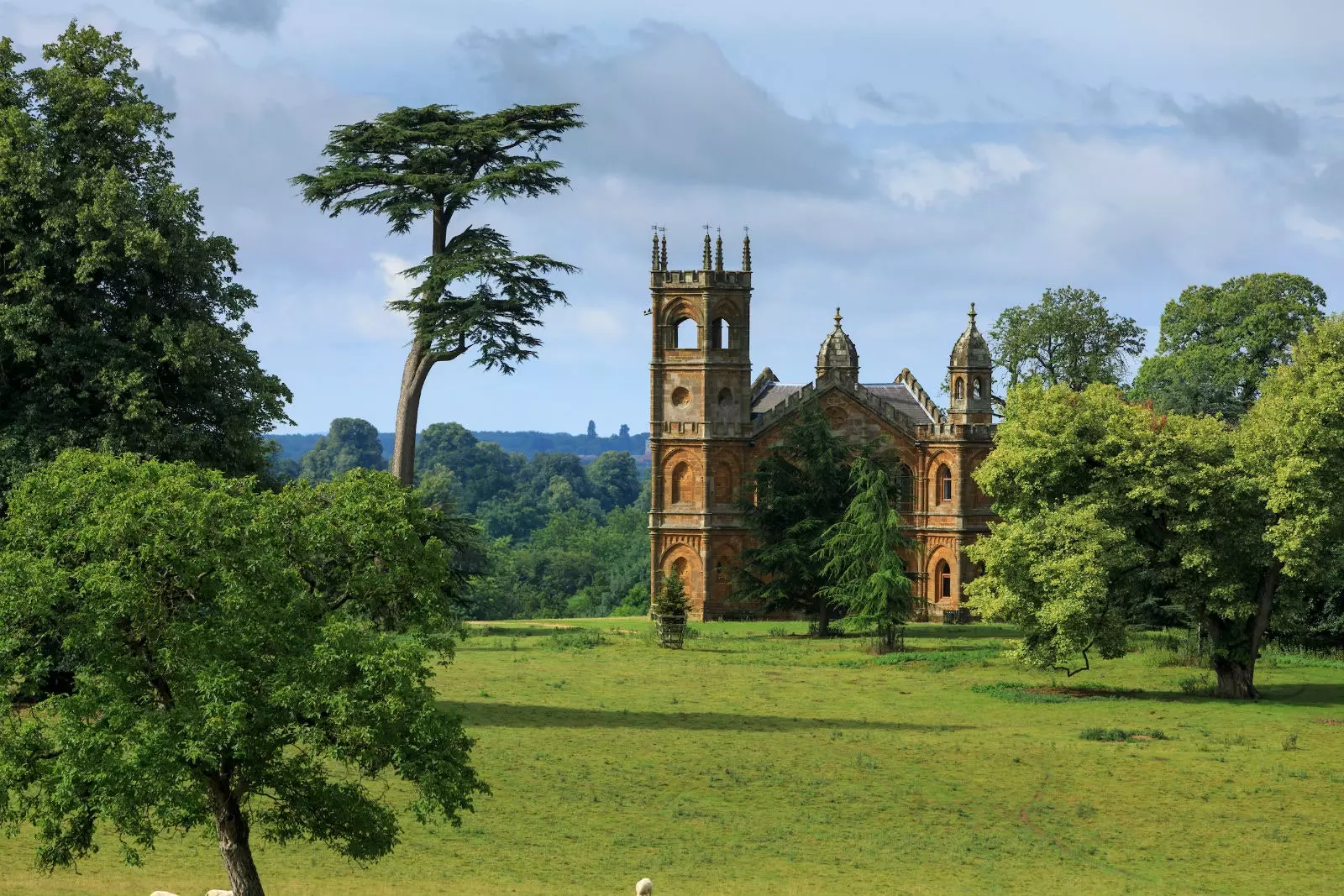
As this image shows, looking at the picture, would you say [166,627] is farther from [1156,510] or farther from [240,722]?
[1156,510]

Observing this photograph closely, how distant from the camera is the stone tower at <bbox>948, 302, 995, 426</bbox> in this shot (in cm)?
7331

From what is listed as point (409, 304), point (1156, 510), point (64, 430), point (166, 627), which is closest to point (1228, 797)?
point (1156, 510)

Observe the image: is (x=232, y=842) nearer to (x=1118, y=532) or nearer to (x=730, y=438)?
(x=1118, y=532)

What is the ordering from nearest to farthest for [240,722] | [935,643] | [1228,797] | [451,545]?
1. [240,722]
2. [1228,797]
3. [451,545]
4. [935,643]

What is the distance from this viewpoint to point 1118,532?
4434 cm

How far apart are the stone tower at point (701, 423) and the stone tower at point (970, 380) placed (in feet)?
29.6

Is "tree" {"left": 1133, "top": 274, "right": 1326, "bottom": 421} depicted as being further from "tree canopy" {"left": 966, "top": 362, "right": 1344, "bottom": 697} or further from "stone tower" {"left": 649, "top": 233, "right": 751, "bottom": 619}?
"tree canopy" {"left": 966, "top": 362, "right": 1344, "bottom": 697}

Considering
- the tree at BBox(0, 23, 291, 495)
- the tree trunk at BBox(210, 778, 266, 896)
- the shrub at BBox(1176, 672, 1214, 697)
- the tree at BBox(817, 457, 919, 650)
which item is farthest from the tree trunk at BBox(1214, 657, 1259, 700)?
the tree trunk at BBox(210, 778, 266, 896)

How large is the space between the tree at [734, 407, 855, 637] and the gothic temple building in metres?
5.30

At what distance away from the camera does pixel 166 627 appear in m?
22.3

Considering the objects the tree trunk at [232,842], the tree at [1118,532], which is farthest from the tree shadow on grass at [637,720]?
the tree trunk at [232,842]

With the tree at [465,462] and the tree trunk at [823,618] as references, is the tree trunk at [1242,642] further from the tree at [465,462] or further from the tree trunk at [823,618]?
the tree at [465,462]

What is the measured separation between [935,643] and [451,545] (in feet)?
59.9

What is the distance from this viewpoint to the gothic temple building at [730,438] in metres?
71.2
